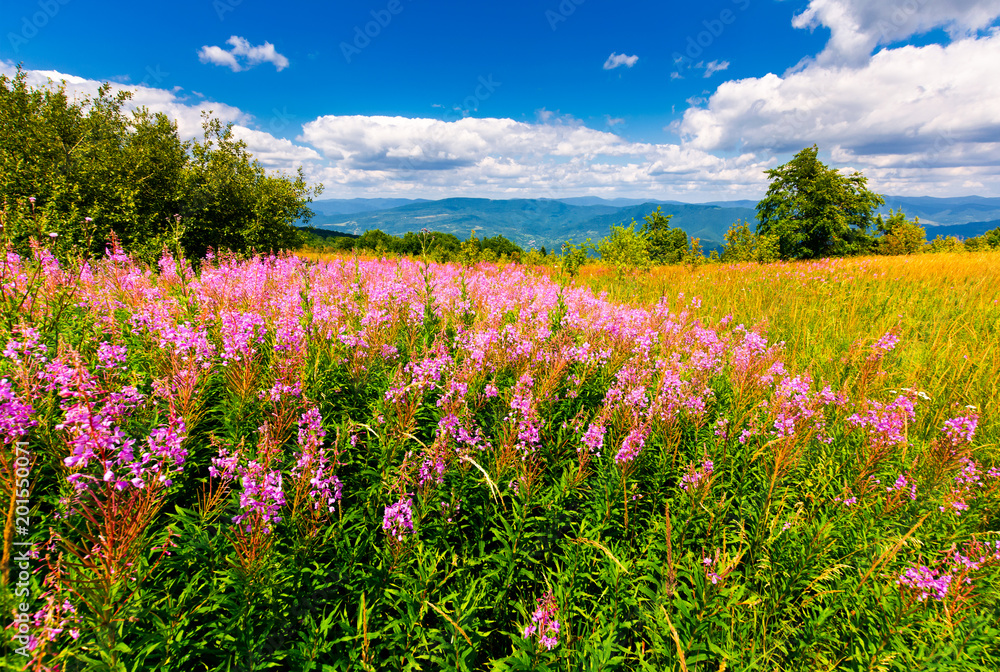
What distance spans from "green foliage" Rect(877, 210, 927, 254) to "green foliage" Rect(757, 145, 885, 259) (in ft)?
6.98

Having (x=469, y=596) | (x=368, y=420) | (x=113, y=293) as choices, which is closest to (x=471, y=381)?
(x=368, y=420)

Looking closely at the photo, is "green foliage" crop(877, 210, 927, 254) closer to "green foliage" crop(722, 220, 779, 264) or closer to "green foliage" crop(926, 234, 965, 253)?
"green foliage" crop(926, 234, 965, 253)

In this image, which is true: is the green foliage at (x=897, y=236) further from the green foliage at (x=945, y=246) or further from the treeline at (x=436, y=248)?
the treeline at (x=436, y=248)

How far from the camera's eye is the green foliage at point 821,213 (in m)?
51.8

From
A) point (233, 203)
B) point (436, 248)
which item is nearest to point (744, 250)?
point (436, 248)

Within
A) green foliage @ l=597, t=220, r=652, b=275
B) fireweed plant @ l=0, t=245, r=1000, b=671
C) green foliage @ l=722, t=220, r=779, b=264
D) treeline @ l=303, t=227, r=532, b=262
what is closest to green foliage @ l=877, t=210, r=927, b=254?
green foliage @ l=722, t=220, r=779, b=264

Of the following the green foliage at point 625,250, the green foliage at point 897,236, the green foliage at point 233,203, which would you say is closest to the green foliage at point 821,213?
the green foliage at point 897,236

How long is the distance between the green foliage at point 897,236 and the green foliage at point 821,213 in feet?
6.98

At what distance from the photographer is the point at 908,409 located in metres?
3.21

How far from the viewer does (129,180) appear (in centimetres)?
1734

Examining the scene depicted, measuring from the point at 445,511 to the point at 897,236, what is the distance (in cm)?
7379

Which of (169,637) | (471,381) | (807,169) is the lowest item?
(169,637)

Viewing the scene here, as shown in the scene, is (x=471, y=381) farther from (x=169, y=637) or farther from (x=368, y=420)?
(x=169, y=637)

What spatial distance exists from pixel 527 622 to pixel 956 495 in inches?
118
